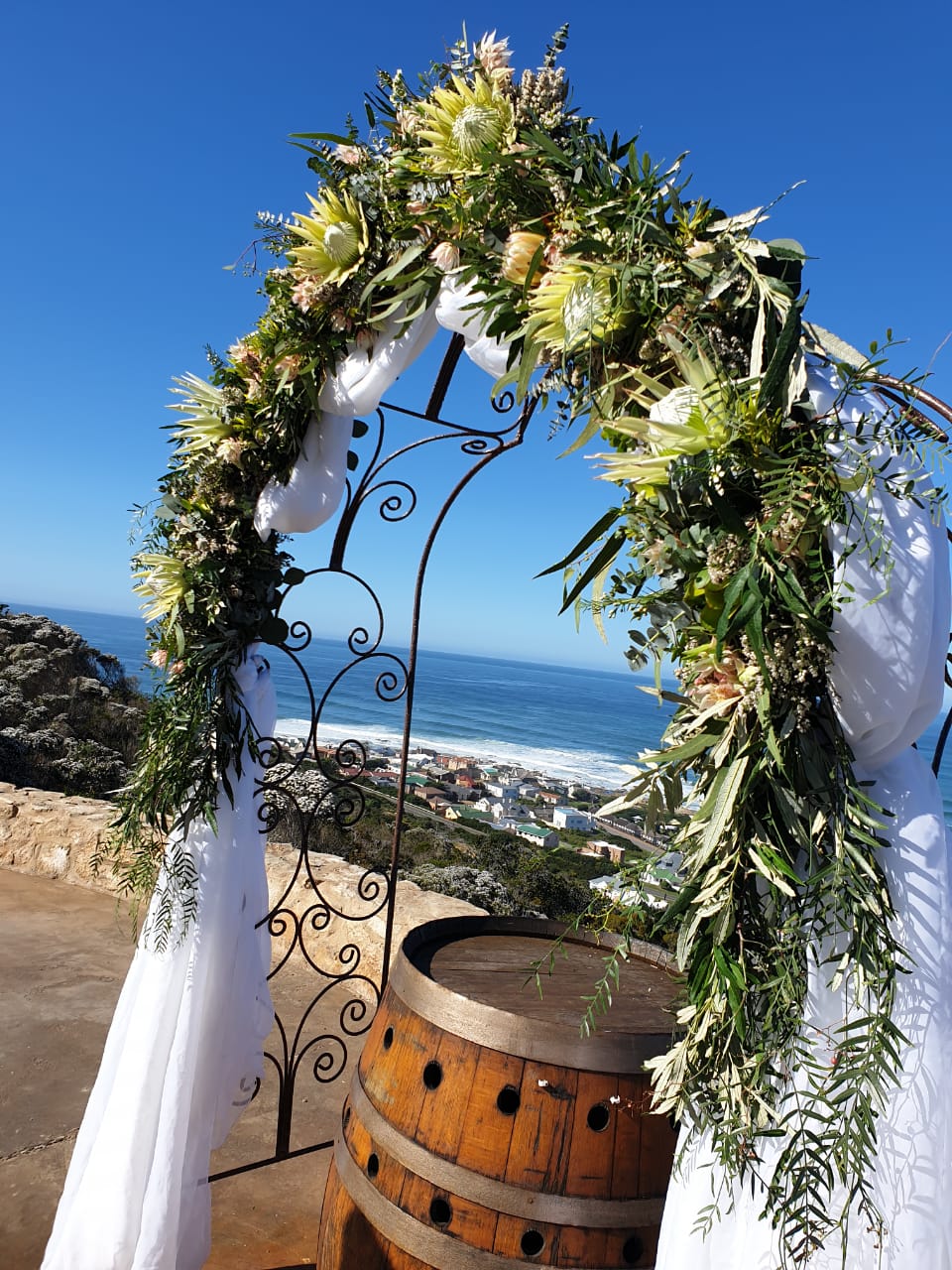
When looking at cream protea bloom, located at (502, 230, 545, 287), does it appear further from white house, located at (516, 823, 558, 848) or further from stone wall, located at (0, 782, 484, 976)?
white house, located at (516, 823, 558, 848)

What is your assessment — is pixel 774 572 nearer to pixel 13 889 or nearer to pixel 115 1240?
pixel 115 1240

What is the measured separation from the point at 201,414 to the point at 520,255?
100 centimetres

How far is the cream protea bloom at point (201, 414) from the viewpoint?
2148 millimetres

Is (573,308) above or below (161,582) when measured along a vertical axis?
above

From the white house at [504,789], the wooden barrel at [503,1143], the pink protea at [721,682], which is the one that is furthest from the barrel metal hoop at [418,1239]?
the white house at [504,789]

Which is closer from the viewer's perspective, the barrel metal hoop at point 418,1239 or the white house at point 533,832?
the barrel metal hoop at point 418,1239

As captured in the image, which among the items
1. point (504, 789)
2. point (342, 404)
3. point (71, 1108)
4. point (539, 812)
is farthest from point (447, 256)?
point (504, 789)

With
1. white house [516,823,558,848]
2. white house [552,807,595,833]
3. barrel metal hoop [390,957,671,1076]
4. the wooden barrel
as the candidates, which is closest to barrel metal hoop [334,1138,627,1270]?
the wooden barrel

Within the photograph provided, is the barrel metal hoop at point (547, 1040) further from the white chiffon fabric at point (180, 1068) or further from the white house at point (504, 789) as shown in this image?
the white house at point (504, 789)

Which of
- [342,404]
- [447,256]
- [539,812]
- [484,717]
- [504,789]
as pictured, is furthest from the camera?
[484,717]

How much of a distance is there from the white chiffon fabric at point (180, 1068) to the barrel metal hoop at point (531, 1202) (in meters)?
0.67

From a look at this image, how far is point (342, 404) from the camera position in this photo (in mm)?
2082

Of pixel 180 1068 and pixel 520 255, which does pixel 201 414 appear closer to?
pixel 520 255

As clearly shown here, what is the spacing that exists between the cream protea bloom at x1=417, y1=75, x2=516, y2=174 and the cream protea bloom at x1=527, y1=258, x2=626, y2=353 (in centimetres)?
32
